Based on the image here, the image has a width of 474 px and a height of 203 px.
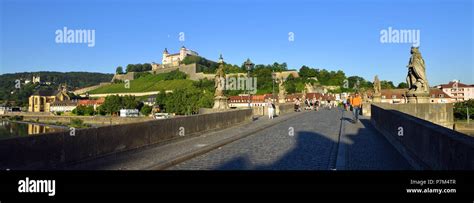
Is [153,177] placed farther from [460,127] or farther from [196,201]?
[460,127]

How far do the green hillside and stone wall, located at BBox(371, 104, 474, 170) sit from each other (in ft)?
487

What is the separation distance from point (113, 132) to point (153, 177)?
2.62 m

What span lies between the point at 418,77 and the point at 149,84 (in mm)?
163254

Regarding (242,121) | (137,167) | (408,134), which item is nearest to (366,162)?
(408,134)

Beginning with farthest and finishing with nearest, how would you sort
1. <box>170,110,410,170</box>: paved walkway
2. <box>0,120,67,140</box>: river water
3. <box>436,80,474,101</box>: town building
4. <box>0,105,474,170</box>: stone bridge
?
<box>436,80,474,101</box>: town building, <box>170,110,410,170</box>: paved walkway, <box>0,120,67,140</box>: river water, <box>0,105,474,170</box>: stone bridge

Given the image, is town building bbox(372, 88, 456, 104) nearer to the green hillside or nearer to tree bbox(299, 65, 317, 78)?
tree bbox(299, 65, 317, 78)

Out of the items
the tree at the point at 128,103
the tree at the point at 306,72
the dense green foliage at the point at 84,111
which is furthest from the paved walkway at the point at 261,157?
the tree at the point at 306,72

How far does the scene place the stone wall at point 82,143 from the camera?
251 inches

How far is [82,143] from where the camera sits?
8.04 metres

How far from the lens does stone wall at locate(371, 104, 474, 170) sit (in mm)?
5043

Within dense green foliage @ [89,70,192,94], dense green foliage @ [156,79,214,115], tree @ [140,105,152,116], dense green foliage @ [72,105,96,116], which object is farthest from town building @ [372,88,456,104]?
dense green foliage @ [72,105,96,116]

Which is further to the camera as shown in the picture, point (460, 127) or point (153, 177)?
point (460, 127)

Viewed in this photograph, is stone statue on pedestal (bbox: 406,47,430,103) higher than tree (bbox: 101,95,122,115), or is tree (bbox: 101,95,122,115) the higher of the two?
stone statue on pedestal (bbox: 406,47,430,103)

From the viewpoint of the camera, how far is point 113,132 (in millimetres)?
9320
